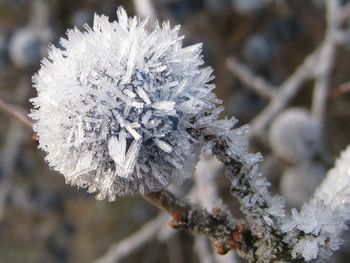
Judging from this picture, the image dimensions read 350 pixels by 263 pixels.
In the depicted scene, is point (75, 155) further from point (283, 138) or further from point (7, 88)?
point (7, 88)

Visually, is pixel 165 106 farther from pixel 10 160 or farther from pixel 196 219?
pixel 10 160

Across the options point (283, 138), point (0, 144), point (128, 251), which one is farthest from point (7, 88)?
point (283, 138)

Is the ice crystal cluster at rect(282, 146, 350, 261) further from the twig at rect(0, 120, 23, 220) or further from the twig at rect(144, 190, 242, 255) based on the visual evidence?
the twig at rect(0, 120, 23, 220)

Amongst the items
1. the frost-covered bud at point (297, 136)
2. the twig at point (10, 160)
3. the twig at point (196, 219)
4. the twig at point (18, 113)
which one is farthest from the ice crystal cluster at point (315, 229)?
the twig at point (10, 160)

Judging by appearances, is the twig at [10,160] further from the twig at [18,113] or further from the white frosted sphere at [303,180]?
the twig at [18,113]

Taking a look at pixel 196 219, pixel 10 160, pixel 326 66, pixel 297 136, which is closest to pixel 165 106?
pixel 196 219
